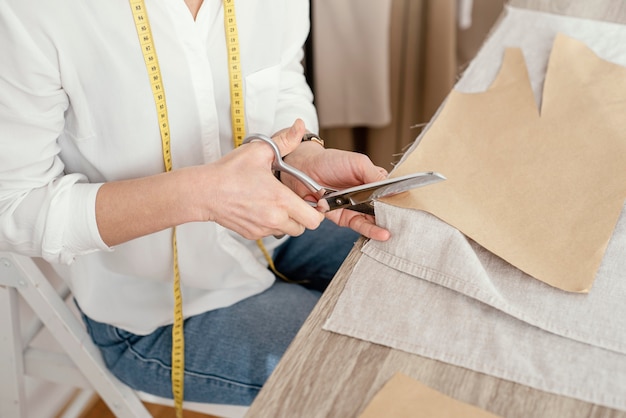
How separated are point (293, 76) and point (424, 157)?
359 mm

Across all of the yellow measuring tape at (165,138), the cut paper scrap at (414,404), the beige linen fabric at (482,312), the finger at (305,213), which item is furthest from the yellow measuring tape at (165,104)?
the cut paper scrap at (414,404)

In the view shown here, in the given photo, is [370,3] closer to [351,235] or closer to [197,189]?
[351,235]

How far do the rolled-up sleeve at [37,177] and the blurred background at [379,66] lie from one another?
43.4 inches

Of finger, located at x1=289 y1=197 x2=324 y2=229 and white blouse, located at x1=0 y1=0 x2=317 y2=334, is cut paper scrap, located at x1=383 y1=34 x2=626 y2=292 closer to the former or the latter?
finger, located at x1=289 y1=197 x2=324 y2=229

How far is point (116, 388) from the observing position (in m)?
1.08

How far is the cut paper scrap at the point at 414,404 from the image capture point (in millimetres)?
605

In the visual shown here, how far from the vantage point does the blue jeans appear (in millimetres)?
1009

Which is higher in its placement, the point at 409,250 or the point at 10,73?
the point at 10,73

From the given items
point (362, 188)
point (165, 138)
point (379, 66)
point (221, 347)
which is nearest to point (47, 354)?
point (221, 347)

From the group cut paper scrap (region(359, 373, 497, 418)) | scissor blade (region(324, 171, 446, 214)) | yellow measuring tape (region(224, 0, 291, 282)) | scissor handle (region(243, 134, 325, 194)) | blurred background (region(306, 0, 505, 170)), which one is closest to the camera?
cut paper scrap (region(359, 373, 497, 418))

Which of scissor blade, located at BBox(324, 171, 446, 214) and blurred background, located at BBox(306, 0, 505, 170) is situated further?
blurred background, located at BBox(306, 0, 505, 170)

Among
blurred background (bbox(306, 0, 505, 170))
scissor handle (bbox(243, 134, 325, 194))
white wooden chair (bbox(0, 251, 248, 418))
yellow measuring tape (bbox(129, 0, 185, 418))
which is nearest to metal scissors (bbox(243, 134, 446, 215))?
scissor handle (bbox(243, 134, 325, 194))

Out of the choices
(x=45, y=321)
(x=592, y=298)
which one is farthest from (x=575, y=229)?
(x=45, y=321)

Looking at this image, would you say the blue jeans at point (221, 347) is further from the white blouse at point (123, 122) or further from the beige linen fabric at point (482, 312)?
the beige linen fabric at point (482, 312)
